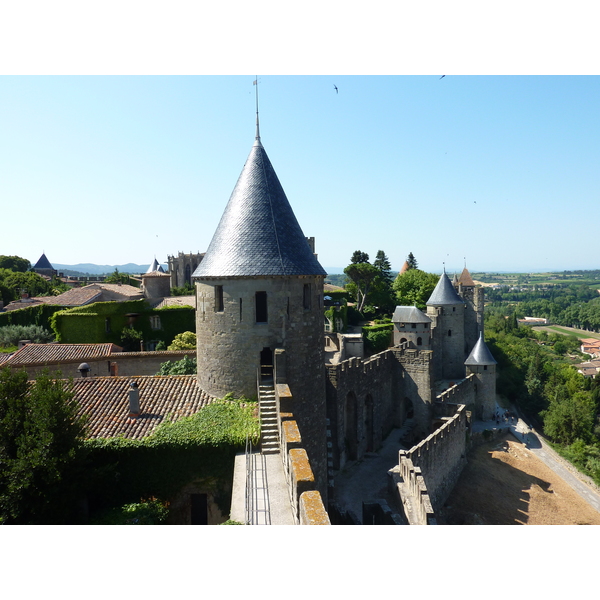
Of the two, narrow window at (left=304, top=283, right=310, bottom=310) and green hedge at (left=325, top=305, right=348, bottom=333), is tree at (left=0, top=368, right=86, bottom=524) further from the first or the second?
green hedge at (left=325, top=305, right=348, bottom=333)

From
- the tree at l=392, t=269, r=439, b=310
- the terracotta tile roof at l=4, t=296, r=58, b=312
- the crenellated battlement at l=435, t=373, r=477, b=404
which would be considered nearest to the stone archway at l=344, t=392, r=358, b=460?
the crenellated battlement at l=435, t=373, r=477, b=404

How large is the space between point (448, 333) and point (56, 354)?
30624 millimetres

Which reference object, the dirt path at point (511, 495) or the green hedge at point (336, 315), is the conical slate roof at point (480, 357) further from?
the green hedge at point (336, 315)

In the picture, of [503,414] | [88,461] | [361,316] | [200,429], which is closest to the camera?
[88,461]

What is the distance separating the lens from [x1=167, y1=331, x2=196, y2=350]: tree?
29612 millimetres

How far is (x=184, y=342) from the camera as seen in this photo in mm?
30438

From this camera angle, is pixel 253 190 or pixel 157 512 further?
pixel 253 190

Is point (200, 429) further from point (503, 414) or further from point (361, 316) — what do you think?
point (361, 316)

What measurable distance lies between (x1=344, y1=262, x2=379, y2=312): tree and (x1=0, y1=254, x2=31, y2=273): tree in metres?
60.0

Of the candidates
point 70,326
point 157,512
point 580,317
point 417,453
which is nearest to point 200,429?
point 157,512

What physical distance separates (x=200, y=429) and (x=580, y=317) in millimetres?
169702

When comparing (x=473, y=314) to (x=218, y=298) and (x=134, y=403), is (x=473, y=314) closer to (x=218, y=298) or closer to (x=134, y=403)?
(x=218, y=298)

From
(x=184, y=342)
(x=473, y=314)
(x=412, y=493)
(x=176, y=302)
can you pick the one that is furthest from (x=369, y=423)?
(x=176, y=302)

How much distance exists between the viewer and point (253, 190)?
14.8m
